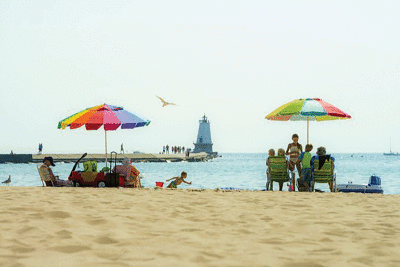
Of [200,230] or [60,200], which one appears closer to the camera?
[200,230]

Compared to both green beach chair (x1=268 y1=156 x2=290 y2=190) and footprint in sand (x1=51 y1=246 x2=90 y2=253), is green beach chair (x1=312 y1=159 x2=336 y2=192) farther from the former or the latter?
footprint in sand (x1=51 y1=246 x2=90 y2=253)

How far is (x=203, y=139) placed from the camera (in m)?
140

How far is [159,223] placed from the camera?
6.61m

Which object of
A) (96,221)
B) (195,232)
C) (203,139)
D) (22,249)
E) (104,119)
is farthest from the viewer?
(203,139)

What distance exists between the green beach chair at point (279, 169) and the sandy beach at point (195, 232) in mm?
3057

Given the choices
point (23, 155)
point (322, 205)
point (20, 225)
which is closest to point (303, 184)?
point (322, 205)

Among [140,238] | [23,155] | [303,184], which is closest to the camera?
[140,238]

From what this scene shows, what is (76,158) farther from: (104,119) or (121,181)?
(121,181)

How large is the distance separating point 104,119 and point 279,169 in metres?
4.35

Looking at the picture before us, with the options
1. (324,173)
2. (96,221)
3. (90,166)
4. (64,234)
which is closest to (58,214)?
(96,221)

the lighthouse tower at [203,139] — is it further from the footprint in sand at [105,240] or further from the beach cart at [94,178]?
the footprint in sand at [105,240]

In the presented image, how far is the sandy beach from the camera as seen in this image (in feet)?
15.3

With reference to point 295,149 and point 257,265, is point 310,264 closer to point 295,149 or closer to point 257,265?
point 257,265

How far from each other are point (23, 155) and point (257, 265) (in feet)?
256
